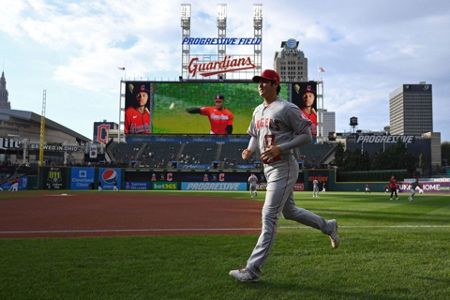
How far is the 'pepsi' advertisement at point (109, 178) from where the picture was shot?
4803 cm

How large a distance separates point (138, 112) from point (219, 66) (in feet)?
44.9

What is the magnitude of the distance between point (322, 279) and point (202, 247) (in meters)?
2.33

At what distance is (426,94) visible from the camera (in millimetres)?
172625

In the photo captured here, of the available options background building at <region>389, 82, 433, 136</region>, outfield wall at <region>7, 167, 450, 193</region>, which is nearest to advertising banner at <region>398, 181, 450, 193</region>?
outfield wall at <region>7, 167, 450, 193</region>

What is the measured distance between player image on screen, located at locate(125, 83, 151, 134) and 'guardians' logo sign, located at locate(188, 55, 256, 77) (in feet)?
26.4

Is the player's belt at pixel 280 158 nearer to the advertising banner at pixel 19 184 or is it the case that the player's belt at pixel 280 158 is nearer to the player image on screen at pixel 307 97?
the advertising banner at pixel 19 184

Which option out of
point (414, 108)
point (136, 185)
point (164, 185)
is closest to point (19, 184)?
point (136, 185)

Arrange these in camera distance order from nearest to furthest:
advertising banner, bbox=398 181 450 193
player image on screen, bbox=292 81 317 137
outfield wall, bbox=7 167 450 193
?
advertising banner, bbox=398 181 450 193 < outfield wall, bbox=7 167 450 193 < player image on screen, bbox=292 81 317 137

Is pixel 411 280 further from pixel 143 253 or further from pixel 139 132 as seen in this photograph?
pixel 139 132

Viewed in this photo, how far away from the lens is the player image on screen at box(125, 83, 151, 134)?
55.4 m

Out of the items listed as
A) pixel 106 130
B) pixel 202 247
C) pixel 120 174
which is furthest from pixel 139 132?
pixel 202 247

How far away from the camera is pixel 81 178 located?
47.6 metres

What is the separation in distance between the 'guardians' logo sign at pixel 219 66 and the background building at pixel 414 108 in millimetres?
138349

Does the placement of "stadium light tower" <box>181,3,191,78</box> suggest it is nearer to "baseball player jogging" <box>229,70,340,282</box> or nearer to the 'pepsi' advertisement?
the 'pepsi' advertisement
